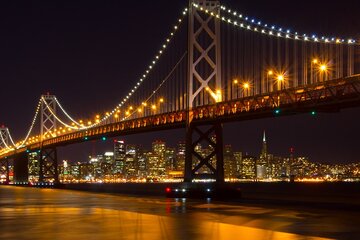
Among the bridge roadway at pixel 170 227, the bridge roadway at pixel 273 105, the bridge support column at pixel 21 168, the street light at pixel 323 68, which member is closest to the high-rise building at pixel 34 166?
the bridge support column at pixel 21 168

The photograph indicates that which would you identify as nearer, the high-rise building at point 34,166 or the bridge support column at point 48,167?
the bridge support column at point 48,167

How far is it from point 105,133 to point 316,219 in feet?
194

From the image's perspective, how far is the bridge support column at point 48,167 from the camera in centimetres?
12056

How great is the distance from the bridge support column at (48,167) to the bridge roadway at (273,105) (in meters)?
50.4

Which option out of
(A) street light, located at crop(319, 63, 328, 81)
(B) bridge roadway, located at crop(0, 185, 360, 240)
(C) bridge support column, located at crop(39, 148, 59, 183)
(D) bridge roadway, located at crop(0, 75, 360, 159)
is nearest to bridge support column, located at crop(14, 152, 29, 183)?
(C) bridge support column, located at crop(39, 148, 59, 183)

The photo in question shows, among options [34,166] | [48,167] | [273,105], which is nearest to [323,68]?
[273,105]

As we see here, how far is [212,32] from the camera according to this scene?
193 ft

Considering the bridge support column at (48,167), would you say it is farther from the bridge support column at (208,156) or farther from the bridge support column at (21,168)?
the bridge support column at (208,156)

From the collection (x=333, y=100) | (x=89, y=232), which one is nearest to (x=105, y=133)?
(x=333, y=100)

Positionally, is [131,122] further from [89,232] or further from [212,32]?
[89,232]

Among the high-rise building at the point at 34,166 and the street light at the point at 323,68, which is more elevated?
the street light at the point at 323,68

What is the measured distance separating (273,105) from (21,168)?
9429cm

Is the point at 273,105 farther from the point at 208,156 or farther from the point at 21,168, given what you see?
the point at 21,168

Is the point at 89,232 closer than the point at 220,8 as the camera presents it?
Yes
